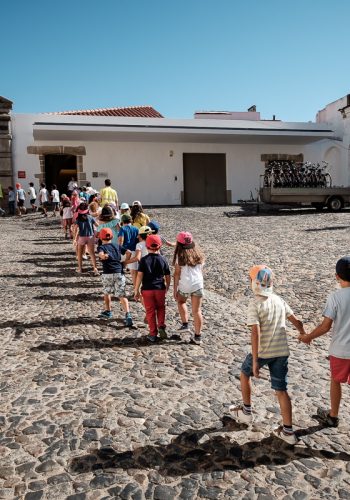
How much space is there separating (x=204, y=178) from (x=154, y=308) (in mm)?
18042

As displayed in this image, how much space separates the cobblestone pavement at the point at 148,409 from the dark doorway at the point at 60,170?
60.3ft

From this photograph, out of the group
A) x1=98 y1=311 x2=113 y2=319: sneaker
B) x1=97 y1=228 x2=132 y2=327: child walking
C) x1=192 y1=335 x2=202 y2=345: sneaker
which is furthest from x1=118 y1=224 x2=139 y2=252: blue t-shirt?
x1=192 y1=335 x2=202 y2=345: sneaker

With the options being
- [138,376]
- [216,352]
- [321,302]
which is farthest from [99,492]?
[321,302]

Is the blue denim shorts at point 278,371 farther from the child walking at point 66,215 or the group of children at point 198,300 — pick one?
the child walking at point 66,215

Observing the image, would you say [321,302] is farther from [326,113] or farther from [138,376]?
[326,113]

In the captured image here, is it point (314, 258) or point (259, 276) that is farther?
point (314, 258)

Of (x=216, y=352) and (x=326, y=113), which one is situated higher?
(x=326, y=113)

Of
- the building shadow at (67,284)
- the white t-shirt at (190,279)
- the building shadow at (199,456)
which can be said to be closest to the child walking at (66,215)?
the building shadow at (67,284)

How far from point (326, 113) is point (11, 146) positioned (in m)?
15.1

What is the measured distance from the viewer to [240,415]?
10.6 ft

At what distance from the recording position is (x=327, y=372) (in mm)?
4168

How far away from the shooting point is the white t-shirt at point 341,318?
3020mm

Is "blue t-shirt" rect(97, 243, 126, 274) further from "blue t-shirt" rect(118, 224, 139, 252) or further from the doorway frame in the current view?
the doorway frame

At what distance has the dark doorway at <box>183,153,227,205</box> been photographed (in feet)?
73.3
